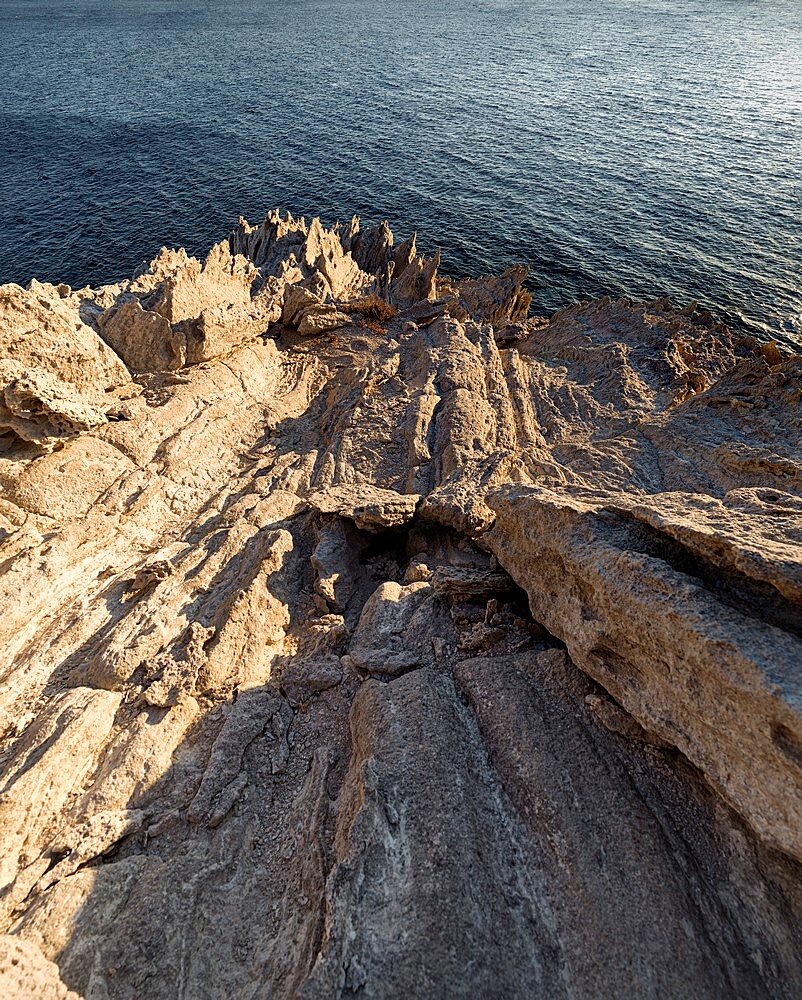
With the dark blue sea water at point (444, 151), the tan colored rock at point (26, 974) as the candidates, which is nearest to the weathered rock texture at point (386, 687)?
the tan colored rock at point (26, 974)

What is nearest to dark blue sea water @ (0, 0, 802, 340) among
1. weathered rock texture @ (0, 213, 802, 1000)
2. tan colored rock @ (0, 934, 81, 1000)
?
weathered rock texture @ (0, 213, 802, 1000)

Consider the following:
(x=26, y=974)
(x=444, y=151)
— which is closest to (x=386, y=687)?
(x=26, y=974)

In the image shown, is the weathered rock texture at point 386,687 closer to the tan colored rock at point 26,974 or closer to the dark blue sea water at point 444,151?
the tan colored rock at point 26,974

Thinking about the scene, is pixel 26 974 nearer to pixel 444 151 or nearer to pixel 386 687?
pixel 386 687

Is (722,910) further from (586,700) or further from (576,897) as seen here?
(586,700)

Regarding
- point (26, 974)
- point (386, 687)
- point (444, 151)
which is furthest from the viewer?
point (444, 151)

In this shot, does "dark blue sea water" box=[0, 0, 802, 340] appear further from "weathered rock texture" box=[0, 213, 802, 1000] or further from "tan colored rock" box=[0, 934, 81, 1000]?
"tan colored rock" box=[0, 934, 81, 1000]
